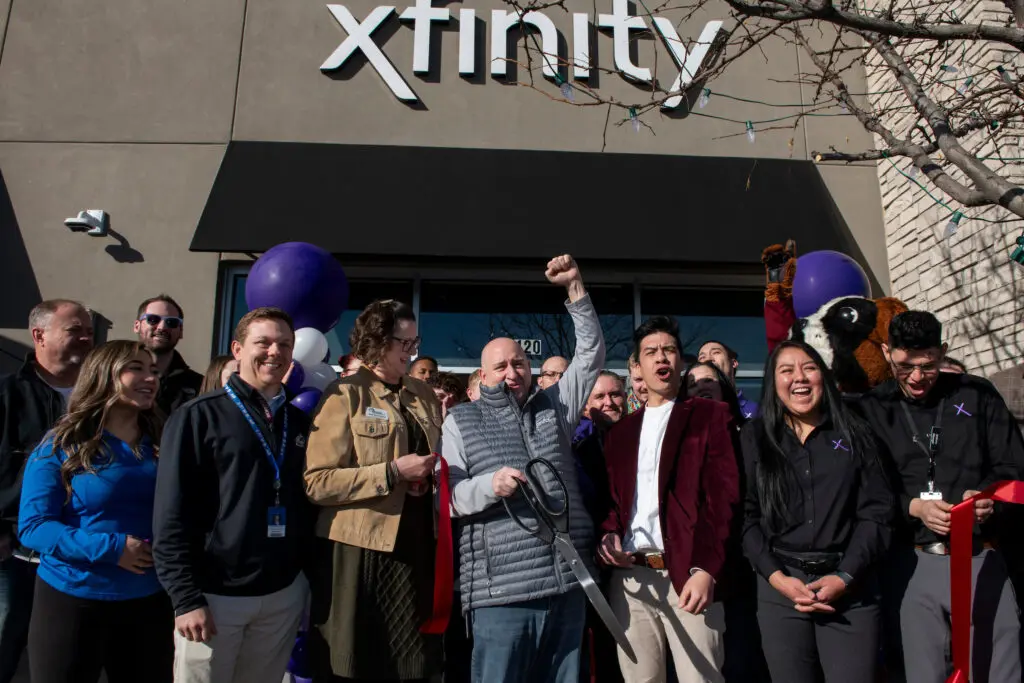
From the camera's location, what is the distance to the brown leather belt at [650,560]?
3.08 m

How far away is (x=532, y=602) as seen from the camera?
9.41ft

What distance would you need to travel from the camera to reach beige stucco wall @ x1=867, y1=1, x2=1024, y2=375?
6.29m

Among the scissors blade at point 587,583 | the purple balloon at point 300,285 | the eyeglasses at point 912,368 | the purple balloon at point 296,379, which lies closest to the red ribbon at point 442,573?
the scissors blade at point 587,583

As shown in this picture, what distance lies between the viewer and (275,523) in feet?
9.45

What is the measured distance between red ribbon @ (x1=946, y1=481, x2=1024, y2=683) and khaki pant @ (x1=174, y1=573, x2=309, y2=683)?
250 centimetres

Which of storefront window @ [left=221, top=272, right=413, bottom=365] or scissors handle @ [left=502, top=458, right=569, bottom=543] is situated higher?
storefront window @ [left=221, top=272, right=413, bottom=365]

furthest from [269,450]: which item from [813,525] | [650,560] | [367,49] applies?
[367,49]

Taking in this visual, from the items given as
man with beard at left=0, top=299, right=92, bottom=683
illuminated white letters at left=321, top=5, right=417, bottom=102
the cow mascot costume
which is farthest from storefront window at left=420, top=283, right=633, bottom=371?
man with beard at left=0, top=299, right=92, bottom=683

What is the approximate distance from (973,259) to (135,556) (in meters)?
6.79

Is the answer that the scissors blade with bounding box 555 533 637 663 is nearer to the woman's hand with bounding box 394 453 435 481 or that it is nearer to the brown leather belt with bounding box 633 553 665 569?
the brown leather belt with bounding box 633 553 665 569

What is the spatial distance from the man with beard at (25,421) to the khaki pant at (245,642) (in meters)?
1.12

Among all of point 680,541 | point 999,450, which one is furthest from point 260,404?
point 999,450

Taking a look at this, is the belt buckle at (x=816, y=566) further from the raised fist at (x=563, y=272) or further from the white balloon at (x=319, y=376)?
the white balloon at (x=319, y=376)

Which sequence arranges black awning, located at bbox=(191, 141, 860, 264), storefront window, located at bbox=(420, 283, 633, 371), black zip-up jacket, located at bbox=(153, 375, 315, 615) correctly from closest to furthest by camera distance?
black zip-up jacket, located at bbox=(153, 375, 315, 615)
black awning, located at bbox=(191, 141, 860, 264)
storefront window, located at bbox=(420, 283, 633, 371)
